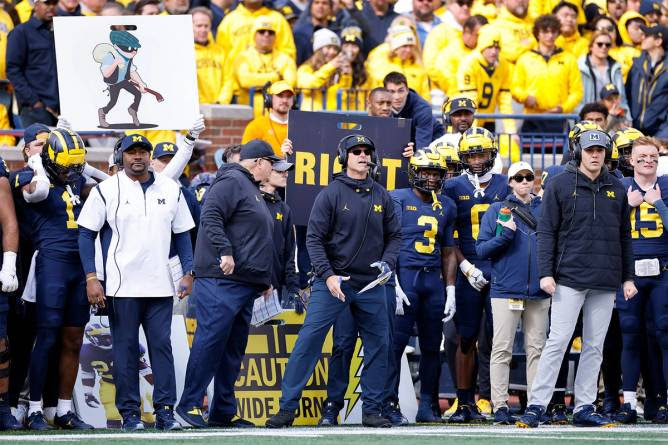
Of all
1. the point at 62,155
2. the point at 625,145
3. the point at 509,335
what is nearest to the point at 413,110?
the point at 625,145

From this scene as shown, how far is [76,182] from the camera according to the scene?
12.2m

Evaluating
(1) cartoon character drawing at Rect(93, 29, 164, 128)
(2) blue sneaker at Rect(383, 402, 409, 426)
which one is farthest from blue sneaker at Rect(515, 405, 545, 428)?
(1) cartoon character drawing at Rect(93, 29, 164, 128)

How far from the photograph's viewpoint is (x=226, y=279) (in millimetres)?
11875

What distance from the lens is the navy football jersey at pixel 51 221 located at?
11.9 metres

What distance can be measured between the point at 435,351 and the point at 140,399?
2.45 m

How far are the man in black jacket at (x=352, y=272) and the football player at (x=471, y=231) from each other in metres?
1.34

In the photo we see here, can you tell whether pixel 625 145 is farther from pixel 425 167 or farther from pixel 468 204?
pixel 425 167

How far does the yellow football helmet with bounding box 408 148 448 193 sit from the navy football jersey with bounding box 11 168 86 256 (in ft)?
9.08

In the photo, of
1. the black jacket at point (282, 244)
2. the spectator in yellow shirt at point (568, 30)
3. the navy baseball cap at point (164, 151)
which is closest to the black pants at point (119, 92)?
the navy baseball cap at point (164, 151)

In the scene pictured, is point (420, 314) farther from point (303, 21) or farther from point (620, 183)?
point (303, 21)

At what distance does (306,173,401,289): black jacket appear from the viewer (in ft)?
38.8

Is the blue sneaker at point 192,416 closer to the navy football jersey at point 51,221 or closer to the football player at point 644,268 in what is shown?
the navy football jersey at point 51,221

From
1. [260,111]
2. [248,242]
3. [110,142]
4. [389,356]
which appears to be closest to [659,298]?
[389,356]

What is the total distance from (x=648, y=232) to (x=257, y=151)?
10.3 ft
